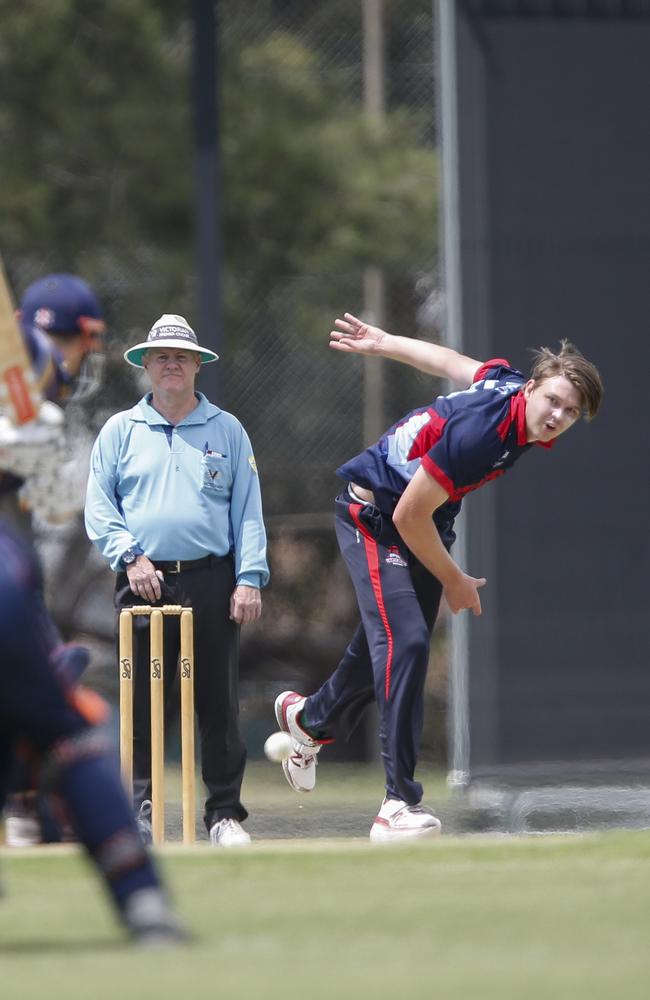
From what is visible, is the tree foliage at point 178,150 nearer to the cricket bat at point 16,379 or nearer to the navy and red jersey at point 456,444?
the navy and red jersey at point 456,444

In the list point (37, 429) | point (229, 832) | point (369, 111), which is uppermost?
point (369, 111)

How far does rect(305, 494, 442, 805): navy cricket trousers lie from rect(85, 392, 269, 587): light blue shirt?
352 millimetres

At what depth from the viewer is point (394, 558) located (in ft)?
22.6

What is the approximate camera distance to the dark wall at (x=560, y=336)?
10414 mm

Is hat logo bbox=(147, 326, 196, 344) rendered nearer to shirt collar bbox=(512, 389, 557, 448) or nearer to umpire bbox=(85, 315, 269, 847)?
umpire bbox=(85, 315, 269, 847)

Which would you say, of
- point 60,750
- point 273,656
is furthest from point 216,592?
point 273,656

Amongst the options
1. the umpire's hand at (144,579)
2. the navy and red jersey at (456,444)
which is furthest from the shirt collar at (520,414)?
the umpire's hand at (144,579)

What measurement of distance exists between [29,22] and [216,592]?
9.64 meters

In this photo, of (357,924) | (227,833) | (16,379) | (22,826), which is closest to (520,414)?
(227,833)

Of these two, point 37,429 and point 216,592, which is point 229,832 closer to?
point 216,592

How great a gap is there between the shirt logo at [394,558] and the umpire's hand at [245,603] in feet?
1.58

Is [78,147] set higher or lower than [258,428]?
higher

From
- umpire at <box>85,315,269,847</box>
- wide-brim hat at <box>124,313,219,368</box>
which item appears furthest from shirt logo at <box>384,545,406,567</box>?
wide-brim hat at <box>124,313,219,368</box>

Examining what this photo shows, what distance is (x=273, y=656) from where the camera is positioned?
1407 cm
